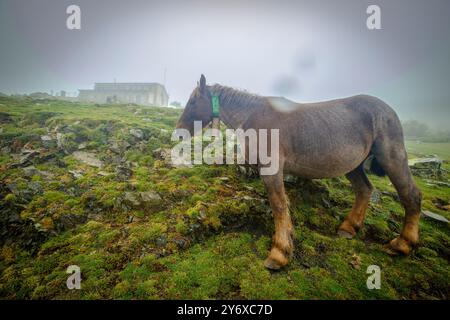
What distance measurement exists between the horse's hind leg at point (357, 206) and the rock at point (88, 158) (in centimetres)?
944

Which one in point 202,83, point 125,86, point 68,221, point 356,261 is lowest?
point 356,261

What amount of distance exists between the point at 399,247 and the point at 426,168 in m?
13.6

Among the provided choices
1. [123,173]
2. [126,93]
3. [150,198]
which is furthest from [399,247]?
[126,93]

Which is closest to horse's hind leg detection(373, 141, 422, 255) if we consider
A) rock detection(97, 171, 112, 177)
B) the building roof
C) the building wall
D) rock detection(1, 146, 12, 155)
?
rock detection(97, 171, 112, 177)

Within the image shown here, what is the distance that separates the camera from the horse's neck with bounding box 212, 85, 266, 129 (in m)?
5.14

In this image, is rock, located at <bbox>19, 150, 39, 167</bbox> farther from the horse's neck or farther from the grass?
the grass

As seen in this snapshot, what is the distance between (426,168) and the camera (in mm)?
13820

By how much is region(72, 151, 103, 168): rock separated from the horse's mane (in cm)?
650

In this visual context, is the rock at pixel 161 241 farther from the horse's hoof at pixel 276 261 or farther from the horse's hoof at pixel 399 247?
the horse's hoof at pixel 399 247

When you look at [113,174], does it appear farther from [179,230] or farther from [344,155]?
[344,155]

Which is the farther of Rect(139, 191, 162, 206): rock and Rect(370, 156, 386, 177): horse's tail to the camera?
Rect(139, 191, 162, 206): rock

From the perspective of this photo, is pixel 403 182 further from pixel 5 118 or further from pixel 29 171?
pixel 5 118
